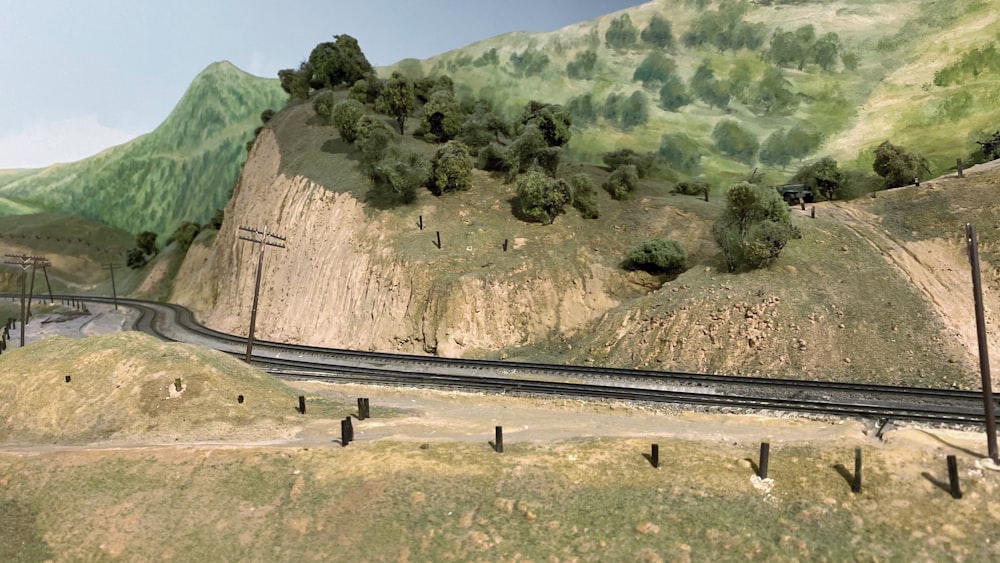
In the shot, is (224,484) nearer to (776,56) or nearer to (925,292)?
(925,292)

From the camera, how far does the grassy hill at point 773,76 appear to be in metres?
81.4

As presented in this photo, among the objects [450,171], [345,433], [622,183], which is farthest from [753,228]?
[345,433]

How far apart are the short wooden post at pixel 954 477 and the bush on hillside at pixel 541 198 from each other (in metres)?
35.6

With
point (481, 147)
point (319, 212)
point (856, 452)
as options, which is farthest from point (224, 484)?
point (481, 147)

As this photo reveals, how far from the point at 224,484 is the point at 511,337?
2399 cm

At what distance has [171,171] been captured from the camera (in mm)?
139250

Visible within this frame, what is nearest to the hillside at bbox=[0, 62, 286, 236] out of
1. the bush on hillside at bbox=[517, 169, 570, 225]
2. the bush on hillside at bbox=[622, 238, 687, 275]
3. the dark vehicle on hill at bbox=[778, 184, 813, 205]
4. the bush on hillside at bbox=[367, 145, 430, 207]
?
the bush on hillside at bbox=[367, 145, 430, 207]

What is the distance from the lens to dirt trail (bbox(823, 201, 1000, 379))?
1282 inches

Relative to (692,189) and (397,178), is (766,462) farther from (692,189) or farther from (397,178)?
(692,189)

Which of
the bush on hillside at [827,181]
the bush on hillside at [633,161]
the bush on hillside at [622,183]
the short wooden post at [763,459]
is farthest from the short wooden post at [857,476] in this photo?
the bush on hillside at [633,161]

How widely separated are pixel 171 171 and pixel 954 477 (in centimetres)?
15419

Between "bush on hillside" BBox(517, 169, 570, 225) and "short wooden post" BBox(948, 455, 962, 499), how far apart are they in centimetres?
3557

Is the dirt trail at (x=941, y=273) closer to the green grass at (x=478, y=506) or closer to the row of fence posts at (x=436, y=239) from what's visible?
the green grass at (x=478, y=506)

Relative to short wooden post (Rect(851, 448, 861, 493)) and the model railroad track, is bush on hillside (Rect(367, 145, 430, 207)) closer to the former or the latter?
the model railroad track
